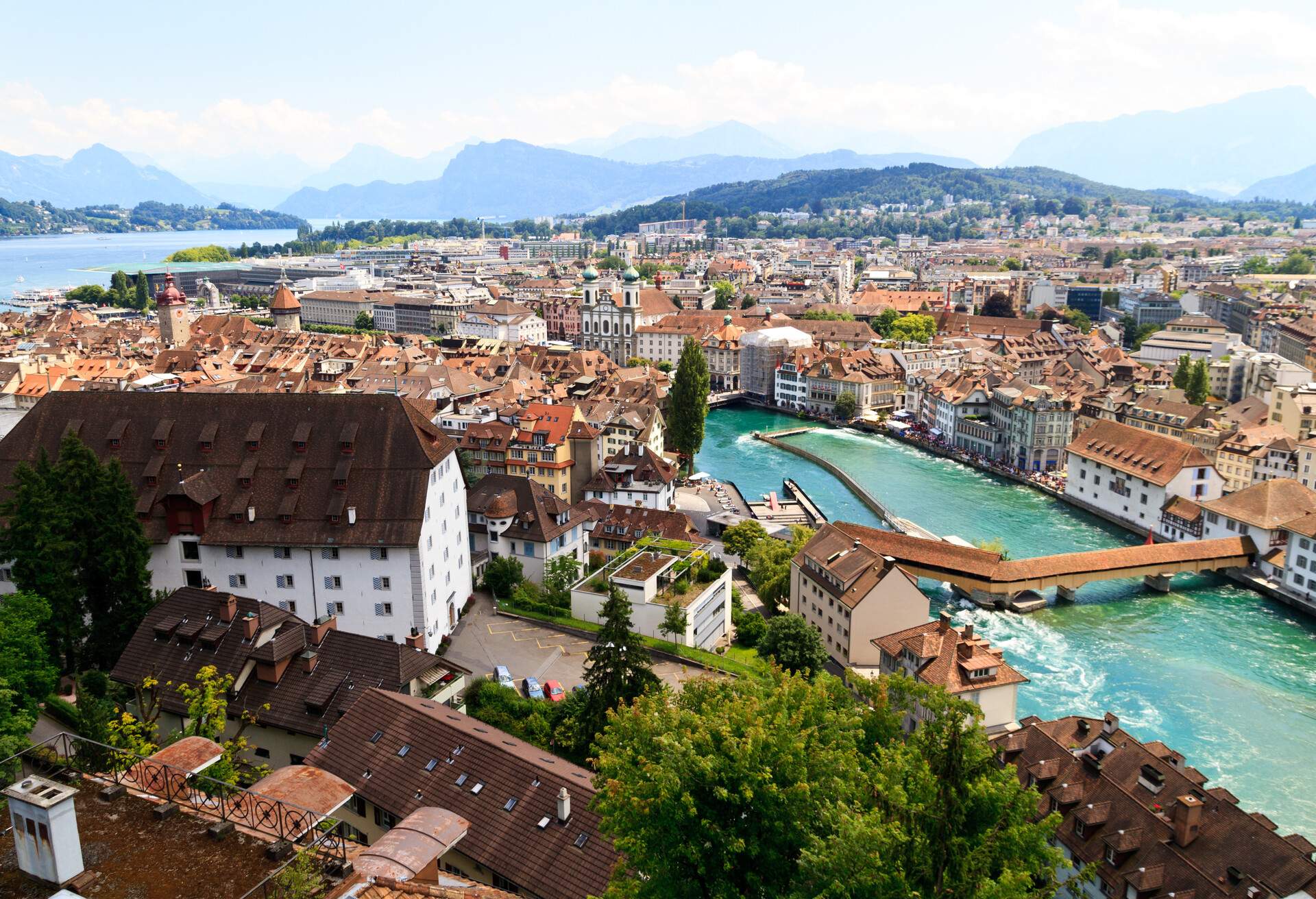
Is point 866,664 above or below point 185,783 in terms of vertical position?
below

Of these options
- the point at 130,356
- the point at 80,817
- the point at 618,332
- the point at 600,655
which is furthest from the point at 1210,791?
the point at 618,332

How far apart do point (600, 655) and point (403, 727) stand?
546cm

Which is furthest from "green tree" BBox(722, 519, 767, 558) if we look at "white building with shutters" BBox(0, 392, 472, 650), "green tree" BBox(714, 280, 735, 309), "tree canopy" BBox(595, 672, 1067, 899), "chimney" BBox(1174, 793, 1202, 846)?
"green tree" BBox(714, 280, 735, 309)

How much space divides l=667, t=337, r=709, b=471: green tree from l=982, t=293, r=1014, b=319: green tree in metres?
68.6

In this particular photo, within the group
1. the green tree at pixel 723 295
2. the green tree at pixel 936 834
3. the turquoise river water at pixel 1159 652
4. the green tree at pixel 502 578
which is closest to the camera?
the green tree at pixel 936 834

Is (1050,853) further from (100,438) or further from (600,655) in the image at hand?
(100,438)

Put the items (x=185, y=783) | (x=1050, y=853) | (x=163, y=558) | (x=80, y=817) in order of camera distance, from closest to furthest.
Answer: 1. (x=80, y=817)
2. (x=185, y=783)
3. (x=1050, y=853)
4. (x=163, y=558)

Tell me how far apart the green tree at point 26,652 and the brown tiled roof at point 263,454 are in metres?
5.84

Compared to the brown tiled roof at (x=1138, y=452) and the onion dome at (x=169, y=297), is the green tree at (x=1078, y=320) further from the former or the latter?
the onion dome at (x=169, y=297)

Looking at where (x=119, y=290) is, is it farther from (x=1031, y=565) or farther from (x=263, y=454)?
(x=1031, y=565)

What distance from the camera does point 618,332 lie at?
102 metres

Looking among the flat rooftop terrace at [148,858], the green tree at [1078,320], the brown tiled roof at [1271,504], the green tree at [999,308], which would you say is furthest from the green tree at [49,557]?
the green tree at [1078,320]

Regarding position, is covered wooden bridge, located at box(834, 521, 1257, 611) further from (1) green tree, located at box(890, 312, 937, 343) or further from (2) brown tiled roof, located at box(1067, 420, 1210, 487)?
(1) green tree, located at box(890, 312, 937, 343)

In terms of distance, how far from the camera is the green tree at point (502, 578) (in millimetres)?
32562
